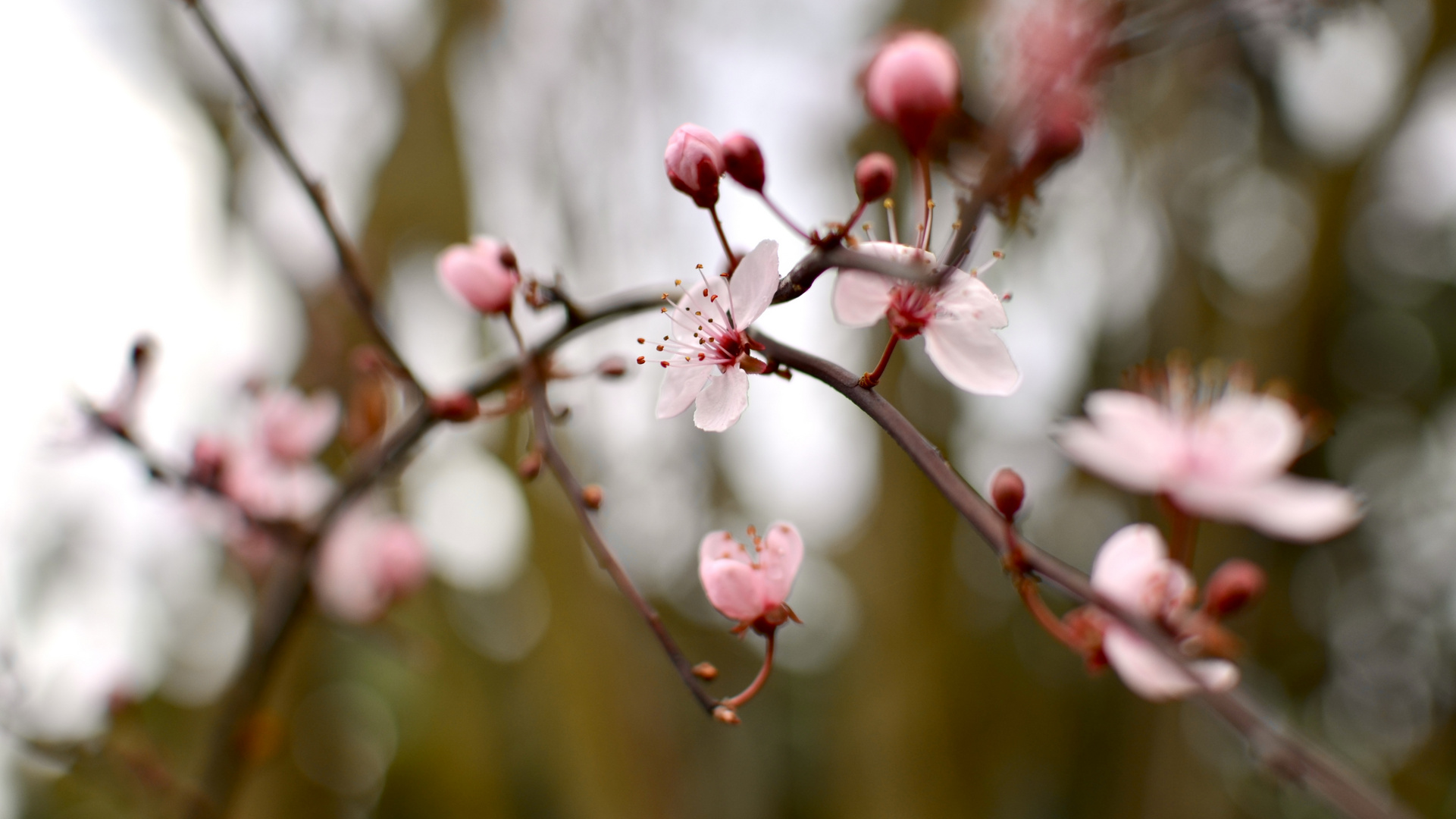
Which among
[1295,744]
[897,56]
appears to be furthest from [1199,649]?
[897,56]

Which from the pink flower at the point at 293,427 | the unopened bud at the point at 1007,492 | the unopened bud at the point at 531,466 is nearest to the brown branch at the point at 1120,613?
the unopened bud at the point at 1007,492

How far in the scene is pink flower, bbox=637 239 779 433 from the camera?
0.87 feet

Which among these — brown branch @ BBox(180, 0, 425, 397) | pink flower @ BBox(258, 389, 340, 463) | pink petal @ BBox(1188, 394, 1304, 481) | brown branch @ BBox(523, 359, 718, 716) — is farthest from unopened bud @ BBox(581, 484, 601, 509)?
pink flower @ BBox(258, 389, 340, 463)

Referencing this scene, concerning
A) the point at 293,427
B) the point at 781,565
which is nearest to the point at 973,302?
the point at 781,565

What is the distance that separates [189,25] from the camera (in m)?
1.14

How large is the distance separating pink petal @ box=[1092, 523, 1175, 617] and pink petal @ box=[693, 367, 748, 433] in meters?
0.12

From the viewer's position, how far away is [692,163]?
0.28 meters

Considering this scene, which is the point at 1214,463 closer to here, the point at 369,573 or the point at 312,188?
the point at 312,188

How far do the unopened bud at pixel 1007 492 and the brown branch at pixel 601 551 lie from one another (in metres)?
0.11

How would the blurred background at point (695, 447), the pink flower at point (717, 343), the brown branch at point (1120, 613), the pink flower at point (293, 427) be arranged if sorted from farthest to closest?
the blurred background at point (695, 447) → the pink flower at point (293, 427) → the pink flower at point (717, 343) → the brown branch at point (1120, 613)

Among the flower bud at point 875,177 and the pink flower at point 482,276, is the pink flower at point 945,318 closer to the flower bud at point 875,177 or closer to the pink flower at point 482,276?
the flower bud at point 875,177

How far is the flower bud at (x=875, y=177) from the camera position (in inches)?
10.8

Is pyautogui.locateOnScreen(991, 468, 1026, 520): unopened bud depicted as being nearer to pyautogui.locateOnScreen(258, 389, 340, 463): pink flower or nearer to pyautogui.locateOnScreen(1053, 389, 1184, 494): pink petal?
pyautogui.locateOnScreen(1053, 389, 1184, 494): pink petal

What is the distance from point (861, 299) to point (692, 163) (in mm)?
77
